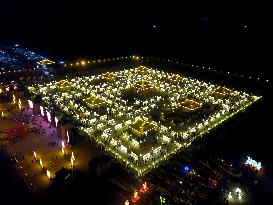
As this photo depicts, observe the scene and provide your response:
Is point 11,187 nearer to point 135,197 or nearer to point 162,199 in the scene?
point 135,197

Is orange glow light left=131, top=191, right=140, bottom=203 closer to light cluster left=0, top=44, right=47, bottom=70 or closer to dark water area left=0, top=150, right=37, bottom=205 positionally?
dark water area left=0, top=150, right=37, bottom=205

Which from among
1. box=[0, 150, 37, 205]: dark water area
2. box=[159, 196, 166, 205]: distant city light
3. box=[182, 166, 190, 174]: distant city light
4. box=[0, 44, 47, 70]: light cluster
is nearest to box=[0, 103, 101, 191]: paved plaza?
box=[0, 150, 37, 205]: dark water area

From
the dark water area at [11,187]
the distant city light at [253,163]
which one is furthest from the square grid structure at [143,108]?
the dark water area at [11,187]

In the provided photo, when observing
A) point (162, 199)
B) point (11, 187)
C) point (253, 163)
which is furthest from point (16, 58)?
point (253, 163)

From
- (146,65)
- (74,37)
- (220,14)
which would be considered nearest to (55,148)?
(146,65)

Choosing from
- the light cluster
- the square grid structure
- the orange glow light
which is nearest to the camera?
the orange glow light

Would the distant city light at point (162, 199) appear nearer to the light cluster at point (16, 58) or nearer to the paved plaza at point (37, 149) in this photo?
the paved plaza at point (37, 149)

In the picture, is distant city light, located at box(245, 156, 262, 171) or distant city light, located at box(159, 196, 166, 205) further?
distant city light, located at box(245, 156, 262, 171)

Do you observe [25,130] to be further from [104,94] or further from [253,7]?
[253,7]
